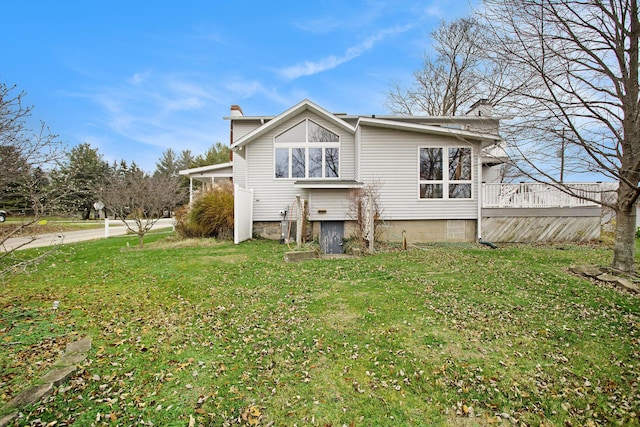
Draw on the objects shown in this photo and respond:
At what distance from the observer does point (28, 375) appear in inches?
114

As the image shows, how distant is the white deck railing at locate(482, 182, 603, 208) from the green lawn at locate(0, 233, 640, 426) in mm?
4877

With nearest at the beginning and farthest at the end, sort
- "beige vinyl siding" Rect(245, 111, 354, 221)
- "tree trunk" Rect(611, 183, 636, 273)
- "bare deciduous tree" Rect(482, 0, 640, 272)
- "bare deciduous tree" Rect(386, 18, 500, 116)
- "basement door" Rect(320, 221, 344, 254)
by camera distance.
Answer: "bare deciduous tree" Rect(482, 0, 640, 272)
"tree trunk" Rect(611, 183, 636, 273)
"basement door" Rect(320, 221, 344, 254)
"beige vinyl siding" Rect(245, 111, 354, 221)
"bare deciduous tree" Rect(386, 18, 500, 116)

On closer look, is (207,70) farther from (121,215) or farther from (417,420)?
(417,420)

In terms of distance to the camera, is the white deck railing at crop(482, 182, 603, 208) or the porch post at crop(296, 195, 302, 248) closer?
the porch post at crop(296, 195, 302, 248)

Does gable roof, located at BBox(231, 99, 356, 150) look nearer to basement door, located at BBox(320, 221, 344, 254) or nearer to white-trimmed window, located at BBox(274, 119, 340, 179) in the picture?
white-trimmed window, located at BBox(274, 119, 340, 179)

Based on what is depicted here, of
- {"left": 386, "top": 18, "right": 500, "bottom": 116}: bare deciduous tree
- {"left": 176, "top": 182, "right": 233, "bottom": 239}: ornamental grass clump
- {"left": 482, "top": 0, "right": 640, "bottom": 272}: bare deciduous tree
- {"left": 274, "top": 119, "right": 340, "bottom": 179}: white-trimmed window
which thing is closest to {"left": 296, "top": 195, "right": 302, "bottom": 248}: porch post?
{"left": 274, "top": 119, "right": 340, "bottom": 179}: white-trimmed window

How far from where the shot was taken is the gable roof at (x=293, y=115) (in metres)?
11.2

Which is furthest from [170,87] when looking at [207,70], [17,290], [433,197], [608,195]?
[608,195]

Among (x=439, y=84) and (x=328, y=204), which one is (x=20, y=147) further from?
(x=439, y=84)

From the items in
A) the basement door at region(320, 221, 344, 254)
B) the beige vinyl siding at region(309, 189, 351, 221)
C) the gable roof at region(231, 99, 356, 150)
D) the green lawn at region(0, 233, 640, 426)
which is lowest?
the green lawn at region(0, 233, 640, 426)

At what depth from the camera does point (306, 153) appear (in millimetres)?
11656

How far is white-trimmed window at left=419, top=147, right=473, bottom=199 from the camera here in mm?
10828

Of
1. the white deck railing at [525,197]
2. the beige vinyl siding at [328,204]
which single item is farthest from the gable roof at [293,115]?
the white deck railing at [525,197]

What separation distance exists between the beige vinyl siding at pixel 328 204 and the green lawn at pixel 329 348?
4694 mm
